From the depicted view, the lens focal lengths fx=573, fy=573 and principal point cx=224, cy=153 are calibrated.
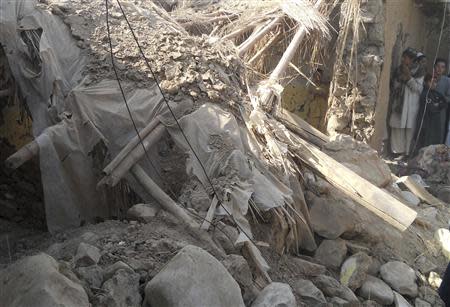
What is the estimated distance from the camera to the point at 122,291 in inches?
111

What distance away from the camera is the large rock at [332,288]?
3977mm

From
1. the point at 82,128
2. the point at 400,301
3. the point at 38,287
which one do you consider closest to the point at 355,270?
the point at 400,301

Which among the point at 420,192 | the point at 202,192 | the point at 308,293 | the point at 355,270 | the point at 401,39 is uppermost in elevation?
the point at 401,39

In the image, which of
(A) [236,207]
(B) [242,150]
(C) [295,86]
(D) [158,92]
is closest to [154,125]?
(D) [158,92]

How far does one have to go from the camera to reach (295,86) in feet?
25.4

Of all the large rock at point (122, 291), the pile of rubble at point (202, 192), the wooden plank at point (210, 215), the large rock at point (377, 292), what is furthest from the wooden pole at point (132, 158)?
the large rock at point (377, 292)

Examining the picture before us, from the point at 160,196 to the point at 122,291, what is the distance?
128cm

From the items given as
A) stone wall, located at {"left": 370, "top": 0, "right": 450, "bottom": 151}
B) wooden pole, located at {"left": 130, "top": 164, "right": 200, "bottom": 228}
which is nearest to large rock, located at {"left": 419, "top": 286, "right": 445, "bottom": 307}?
wooden pole, located at {"left": 130, "top": 164, "right": 200, "bottom": 228}

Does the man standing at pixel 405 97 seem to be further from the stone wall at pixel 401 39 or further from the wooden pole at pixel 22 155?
the wooden pole at pixel 22 155

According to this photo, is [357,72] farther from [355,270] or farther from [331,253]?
[355,270]

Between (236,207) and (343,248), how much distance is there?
3.99 ft

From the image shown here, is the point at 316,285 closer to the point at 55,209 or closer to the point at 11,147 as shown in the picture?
the point at 55,209

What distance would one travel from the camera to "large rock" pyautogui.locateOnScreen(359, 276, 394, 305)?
14.5 ft

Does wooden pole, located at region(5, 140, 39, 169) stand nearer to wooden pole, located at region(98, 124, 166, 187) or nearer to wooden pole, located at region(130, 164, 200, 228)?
wooden pole, located at region(98, 124, 166, 187)
